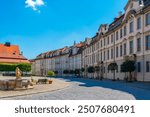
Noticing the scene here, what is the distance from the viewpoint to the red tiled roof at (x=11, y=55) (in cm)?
8494

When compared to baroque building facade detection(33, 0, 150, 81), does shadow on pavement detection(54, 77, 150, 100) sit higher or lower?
lower

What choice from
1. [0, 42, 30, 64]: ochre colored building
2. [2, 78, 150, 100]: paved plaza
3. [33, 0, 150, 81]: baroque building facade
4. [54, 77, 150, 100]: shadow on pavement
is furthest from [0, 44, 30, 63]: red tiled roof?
[2, 78, 150, 100]: paved plaza

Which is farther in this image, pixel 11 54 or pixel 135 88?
pixel 11 54

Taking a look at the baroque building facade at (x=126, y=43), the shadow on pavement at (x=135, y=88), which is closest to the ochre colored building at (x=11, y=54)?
the baroque building facade at (x=126, y=43)

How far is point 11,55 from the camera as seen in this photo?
3487 inches

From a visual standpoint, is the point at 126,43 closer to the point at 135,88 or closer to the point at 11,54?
the point at 135,88

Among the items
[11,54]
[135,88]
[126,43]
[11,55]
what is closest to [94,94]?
[135,88]

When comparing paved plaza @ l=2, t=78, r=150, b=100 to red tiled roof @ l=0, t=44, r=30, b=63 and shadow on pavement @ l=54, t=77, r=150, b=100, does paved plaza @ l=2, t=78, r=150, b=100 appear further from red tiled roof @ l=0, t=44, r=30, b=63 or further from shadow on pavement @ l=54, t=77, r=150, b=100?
red tiled roof @ l=0, t=44, r=30, b=63

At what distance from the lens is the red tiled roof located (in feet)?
279

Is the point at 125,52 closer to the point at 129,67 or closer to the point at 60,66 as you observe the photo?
the point at 129,67

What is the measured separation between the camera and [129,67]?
36312 millimetres

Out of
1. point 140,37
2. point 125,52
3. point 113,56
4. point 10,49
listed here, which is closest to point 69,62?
point 10,49

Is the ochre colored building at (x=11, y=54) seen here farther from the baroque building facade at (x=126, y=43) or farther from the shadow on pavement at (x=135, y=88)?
the shadow on pavement at (x=135, y=88)

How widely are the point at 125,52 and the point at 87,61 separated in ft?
103
